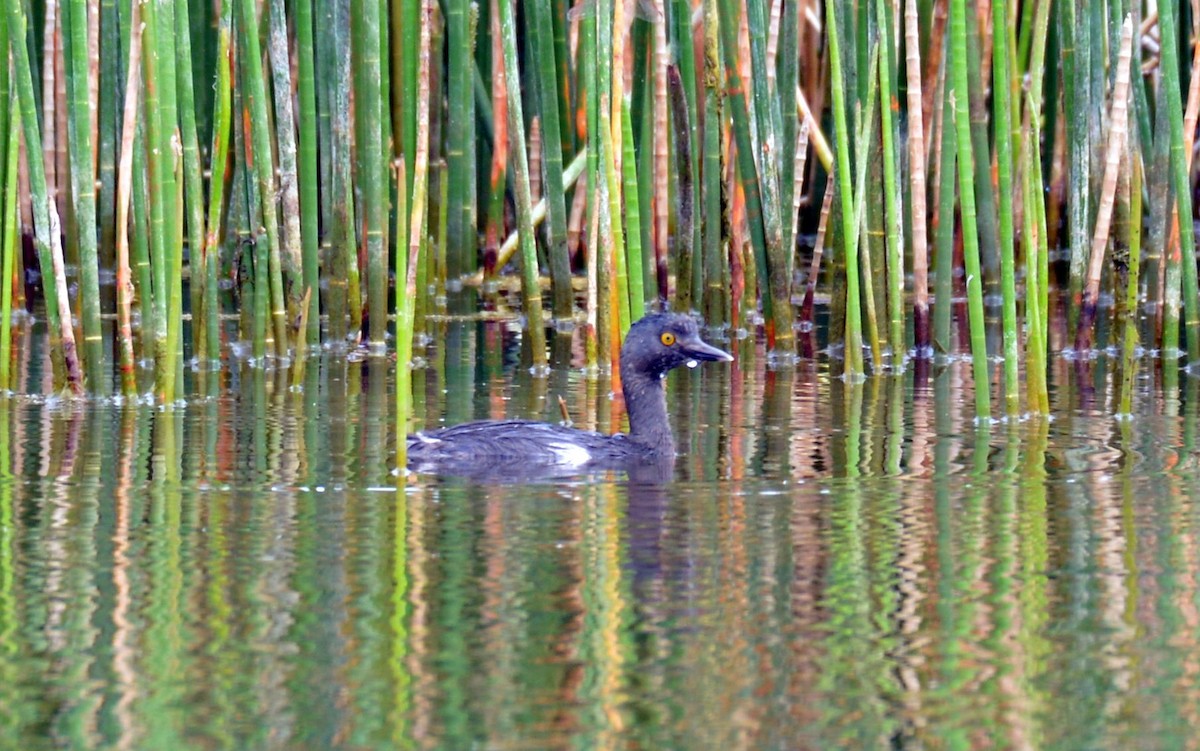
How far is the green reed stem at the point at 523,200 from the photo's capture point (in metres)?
8.93

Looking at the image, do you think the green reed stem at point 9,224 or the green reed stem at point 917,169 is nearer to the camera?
the green reed stem at point 9,224

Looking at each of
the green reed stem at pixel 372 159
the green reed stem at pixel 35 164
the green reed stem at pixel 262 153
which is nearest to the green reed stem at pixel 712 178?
the green reed stem at pixel 372 159

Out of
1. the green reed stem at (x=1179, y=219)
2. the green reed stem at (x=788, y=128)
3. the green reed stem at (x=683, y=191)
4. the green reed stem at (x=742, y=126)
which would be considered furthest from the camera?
the green reed stem at (x=683, y=191)

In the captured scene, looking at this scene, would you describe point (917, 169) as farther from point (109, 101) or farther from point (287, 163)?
point (109, 101)

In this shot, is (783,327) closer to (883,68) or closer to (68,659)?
(883,68)

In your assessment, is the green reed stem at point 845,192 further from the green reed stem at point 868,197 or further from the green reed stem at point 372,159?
the green reed stem at point 372,159

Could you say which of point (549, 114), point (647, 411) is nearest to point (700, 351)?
point (647, 411)

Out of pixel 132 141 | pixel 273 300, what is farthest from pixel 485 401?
pixel 132 141

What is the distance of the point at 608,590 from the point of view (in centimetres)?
498

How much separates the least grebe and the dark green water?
0.19 m

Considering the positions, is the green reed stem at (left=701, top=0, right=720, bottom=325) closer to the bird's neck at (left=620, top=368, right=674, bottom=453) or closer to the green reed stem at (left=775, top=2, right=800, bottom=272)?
the green reed stem at (left=775, top=2, right=800, bottom=272)

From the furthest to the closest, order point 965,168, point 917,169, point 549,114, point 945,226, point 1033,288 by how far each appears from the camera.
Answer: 1. point 549,114
2. point 945,226
3. point 917,169
4. point 965,168
5. point 1033,288

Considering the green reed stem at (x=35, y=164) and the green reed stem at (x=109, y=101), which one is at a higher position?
the green reed stem at (x=109, y=101)

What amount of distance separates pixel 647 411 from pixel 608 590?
265 cm
